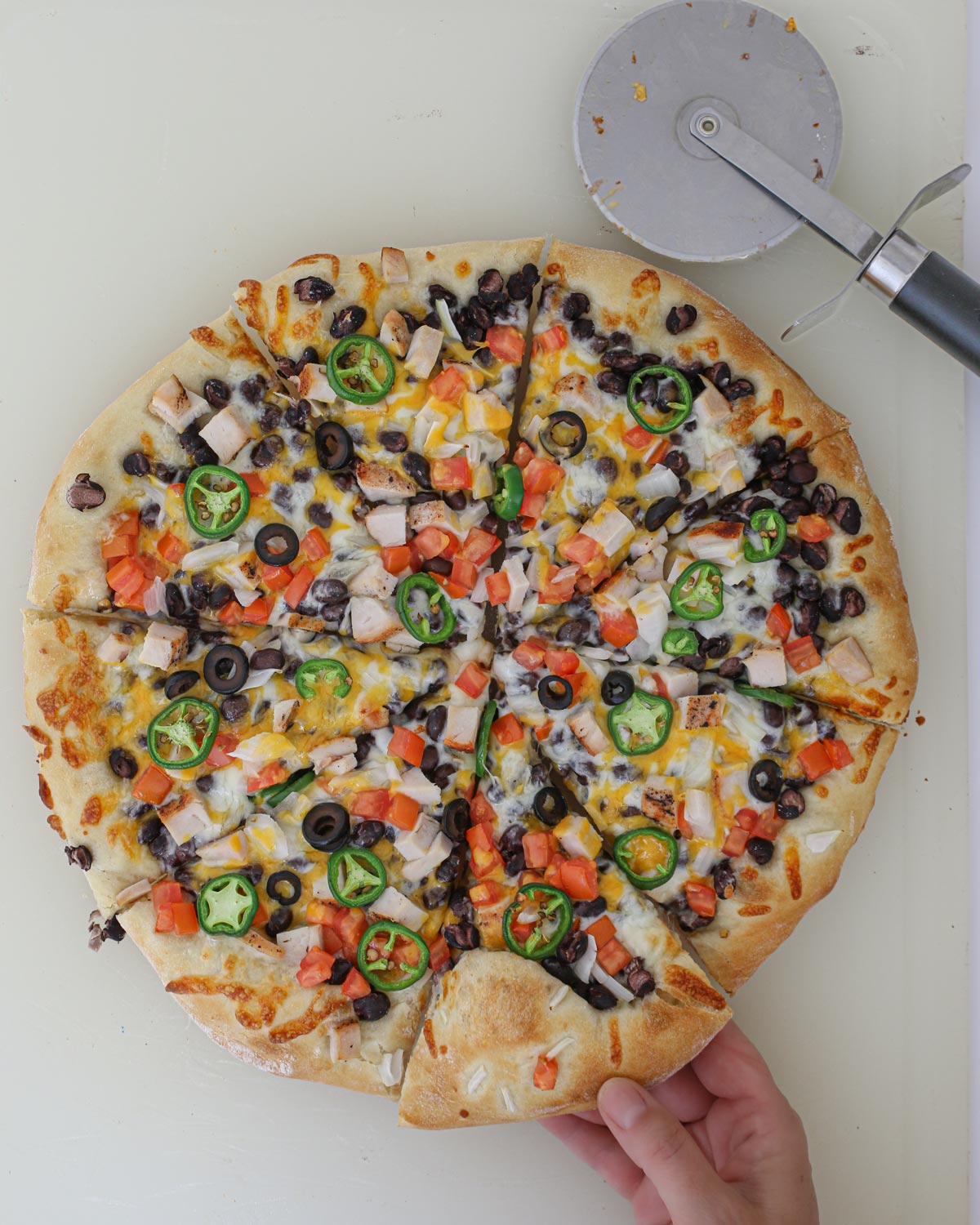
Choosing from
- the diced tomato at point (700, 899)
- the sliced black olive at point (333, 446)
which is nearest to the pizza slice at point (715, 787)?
the diced tomato at point (700, 899)

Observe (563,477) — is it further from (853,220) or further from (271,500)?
(853,220)

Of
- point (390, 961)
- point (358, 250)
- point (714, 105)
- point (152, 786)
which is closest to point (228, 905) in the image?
point (152, 786)

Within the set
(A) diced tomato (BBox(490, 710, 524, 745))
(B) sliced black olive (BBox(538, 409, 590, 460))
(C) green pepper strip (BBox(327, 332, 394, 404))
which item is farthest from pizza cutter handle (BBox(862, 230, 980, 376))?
(A) diced tomato (BBox(490, 710, 524, 745))

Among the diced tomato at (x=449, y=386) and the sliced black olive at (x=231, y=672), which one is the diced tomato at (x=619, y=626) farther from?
the sliced black olive at (x=231, y=672)

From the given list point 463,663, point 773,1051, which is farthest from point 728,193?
point 773,1051

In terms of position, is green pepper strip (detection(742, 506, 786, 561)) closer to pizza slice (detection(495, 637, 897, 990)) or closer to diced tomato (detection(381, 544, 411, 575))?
pizza slice (detection(495, 637, 897, 990))

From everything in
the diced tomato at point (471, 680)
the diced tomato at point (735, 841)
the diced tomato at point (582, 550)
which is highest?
the diced tomato at point (582, 550)
